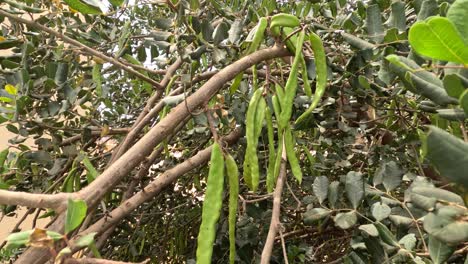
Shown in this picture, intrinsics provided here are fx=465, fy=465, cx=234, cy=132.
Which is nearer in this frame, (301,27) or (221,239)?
(301,27)

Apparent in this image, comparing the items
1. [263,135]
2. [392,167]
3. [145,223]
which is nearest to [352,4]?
[263,135]

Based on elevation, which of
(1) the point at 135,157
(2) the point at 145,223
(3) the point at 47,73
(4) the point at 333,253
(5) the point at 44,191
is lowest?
(4) the point at 333,253

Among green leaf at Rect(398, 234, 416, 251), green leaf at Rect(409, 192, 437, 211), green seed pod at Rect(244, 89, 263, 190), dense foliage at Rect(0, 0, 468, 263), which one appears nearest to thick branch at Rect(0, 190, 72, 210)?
dense foliage at Rect(0, 0, 468, 263)

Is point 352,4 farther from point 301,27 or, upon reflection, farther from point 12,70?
point 12,70

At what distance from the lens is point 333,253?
1621mm

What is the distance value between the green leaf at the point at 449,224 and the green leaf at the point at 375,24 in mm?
543

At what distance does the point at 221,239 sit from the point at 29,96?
0.67m

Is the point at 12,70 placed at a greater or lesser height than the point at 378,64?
greater

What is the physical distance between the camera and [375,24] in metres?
0.95

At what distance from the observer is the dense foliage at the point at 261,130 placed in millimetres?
558

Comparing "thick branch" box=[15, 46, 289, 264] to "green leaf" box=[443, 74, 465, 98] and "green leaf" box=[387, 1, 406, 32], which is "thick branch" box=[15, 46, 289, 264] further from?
"green leaf" box=[443, 74, 465, 98]

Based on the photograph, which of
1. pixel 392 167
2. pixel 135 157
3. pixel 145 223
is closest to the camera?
pixel 135 157

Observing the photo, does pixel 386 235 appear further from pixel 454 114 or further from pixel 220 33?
pixel 220 33

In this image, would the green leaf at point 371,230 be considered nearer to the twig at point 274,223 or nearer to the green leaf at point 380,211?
the green leaf at point 380,211
